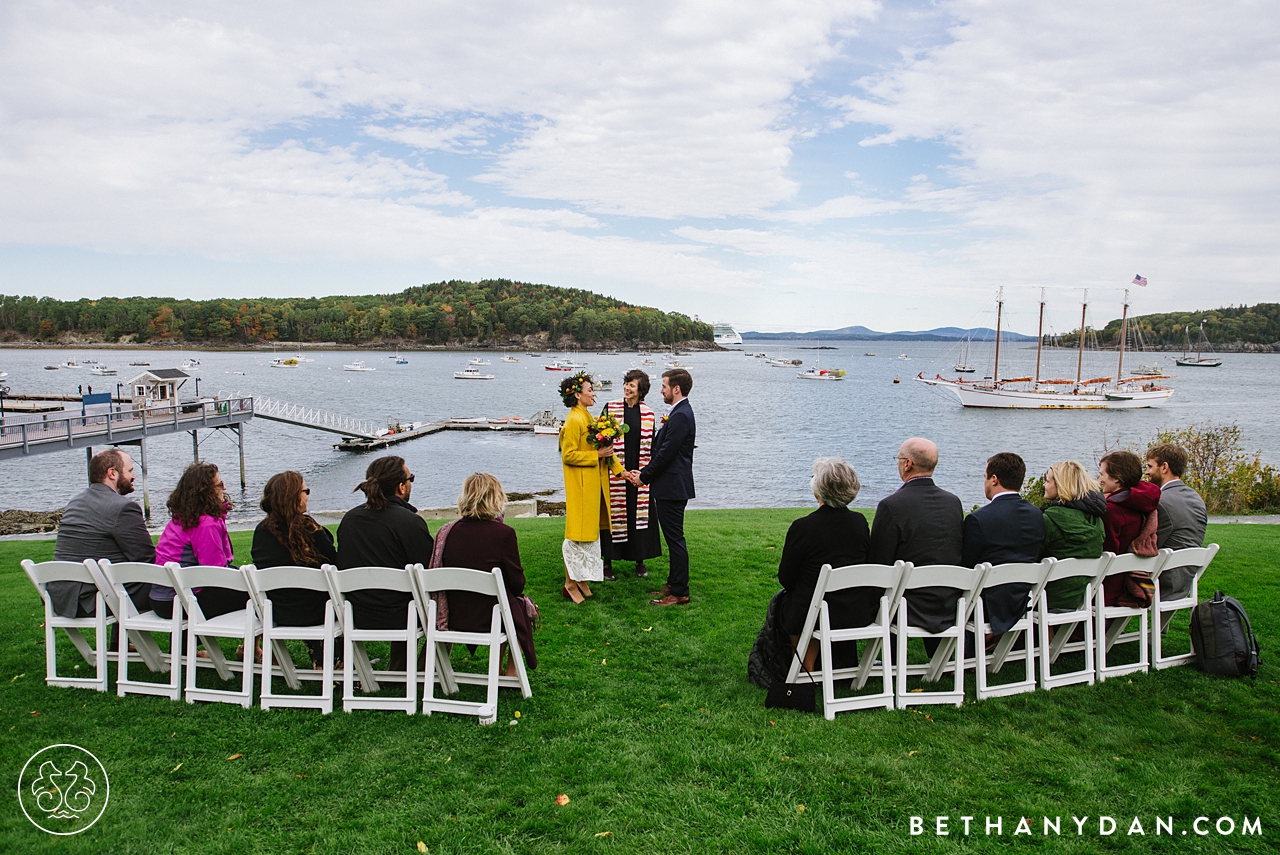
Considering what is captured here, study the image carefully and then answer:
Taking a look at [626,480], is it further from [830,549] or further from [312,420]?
[312,420]

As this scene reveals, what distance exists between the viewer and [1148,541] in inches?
209

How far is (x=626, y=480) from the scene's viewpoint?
7.54 m

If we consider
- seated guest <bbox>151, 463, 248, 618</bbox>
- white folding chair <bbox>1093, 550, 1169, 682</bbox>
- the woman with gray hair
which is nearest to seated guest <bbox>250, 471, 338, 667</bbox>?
seated guest <bbox>151, 463, 248, 618</bbox>

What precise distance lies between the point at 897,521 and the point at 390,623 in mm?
3387

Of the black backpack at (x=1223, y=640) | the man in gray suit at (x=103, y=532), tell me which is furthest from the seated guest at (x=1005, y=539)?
the man in gray suit at (x=103, y=532)

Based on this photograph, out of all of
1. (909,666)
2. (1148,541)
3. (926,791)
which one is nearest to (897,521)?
(909,666)

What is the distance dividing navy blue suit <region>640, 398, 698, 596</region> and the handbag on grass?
2253 mm

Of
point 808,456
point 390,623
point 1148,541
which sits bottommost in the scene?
point 808,456

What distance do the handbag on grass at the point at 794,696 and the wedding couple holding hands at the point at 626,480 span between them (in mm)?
2263

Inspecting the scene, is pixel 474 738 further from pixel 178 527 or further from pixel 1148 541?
pixel 1148 541

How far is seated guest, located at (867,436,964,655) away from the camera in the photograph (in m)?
4.74

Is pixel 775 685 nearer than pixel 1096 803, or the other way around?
pixel 1096 803

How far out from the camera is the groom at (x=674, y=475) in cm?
686

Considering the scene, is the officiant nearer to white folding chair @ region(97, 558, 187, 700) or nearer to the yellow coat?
the yellow coat
